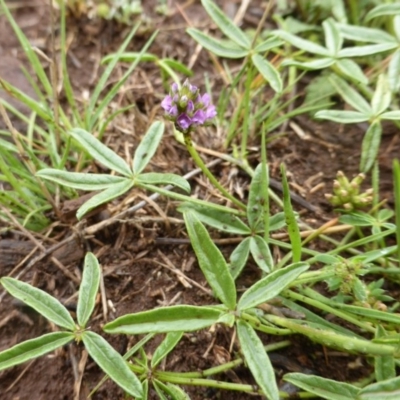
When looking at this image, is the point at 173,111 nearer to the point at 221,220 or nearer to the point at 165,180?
the point at 165,180

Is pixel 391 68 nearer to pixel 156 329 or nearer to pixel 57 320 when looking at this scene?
pixel 156 329

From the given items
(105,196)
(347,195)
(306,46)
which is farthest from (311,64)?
(105,196)

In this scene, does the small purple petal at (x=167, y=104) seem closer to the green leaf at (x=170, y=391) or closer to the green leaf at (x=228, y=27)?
the green leaf at (x=228, y=27)

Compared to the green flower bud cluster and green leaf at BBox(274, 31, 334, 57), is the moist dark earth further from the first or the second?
green leaf at BBox(274, 31, 334, 57)

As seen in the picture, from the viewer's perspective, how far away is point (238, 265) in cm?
132

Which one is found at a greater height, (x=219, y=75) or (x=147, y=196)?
(x=219, y=75)

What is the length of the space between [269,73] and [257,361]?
87 cm

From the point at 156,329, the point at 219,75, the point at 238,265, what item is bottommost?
the point at 238,265

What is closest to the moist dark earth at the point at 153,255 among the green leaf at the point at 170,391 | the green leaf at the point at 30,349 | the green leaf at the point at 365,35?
the green leaf at the point at 170,391

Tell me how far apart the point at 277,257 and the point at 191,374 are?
0.42 m

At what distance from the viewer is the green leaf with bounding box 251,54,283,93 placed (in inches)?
59.9

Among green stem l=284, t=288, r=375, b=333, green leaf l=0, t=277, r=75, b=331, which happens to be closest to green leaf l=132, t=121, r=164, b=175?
green leaf l=0, t=277, r=75, b=331

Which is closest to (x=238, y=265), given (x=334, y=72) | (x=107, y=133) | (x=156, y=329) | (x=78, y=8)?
(x=156, y=329)

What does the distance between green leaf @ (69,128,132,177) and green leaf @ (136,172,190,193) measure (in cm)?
5
